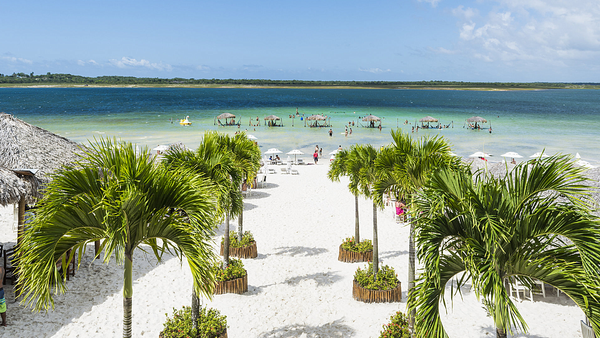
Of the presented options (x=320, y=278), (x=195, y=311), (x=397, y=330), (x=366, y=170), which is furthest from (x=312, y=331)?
(x=366, y=170)

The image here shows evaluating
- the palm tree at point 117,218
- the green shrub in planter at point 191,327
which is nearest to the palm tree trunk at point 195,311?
the green shrub in planter at point 191,327

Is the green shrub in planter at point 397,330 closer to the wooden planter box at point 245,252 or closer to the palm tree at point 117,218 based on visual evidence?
the palm tree at point 117,218

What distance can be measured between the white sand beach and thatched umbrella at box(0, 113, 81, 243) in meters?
2.32

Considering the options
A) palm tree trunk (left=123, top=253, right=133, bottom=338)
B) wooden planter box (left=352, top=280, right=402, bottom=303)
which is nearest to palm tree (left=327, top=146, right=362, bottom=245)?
wooden planter box (left=352, top=280, right=402, bottom=303)

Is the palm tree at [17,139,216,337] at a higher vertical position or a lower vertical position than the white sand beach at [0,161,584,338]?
higher

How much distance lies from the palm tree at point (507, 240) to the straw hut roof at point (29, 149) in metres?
8.23

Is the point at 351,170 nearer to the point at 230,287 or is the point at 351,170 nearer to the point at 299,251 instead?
the point at 299,251

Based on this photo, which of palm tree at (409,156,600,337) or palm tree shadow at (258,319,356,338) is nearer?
palm tree at (409,156,600,337)

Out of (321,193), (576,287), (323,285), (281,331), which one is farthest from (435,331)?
(321,193)

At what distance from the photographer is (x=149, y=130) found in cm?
4644

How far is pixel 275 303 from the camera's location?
8.83 meters

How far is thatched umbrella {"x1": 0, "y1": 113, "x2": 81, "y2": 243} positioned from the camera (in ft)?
29.8

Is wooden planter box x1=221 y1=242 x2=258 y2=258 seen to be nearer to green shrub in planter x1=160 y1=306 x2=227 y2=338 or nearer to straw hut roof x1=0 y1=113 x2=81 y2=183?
green shrub in planter x1=160 y1=306 x2=227 y2=338

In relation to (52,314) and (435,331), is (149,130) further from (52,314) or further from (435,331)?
(435,331)
